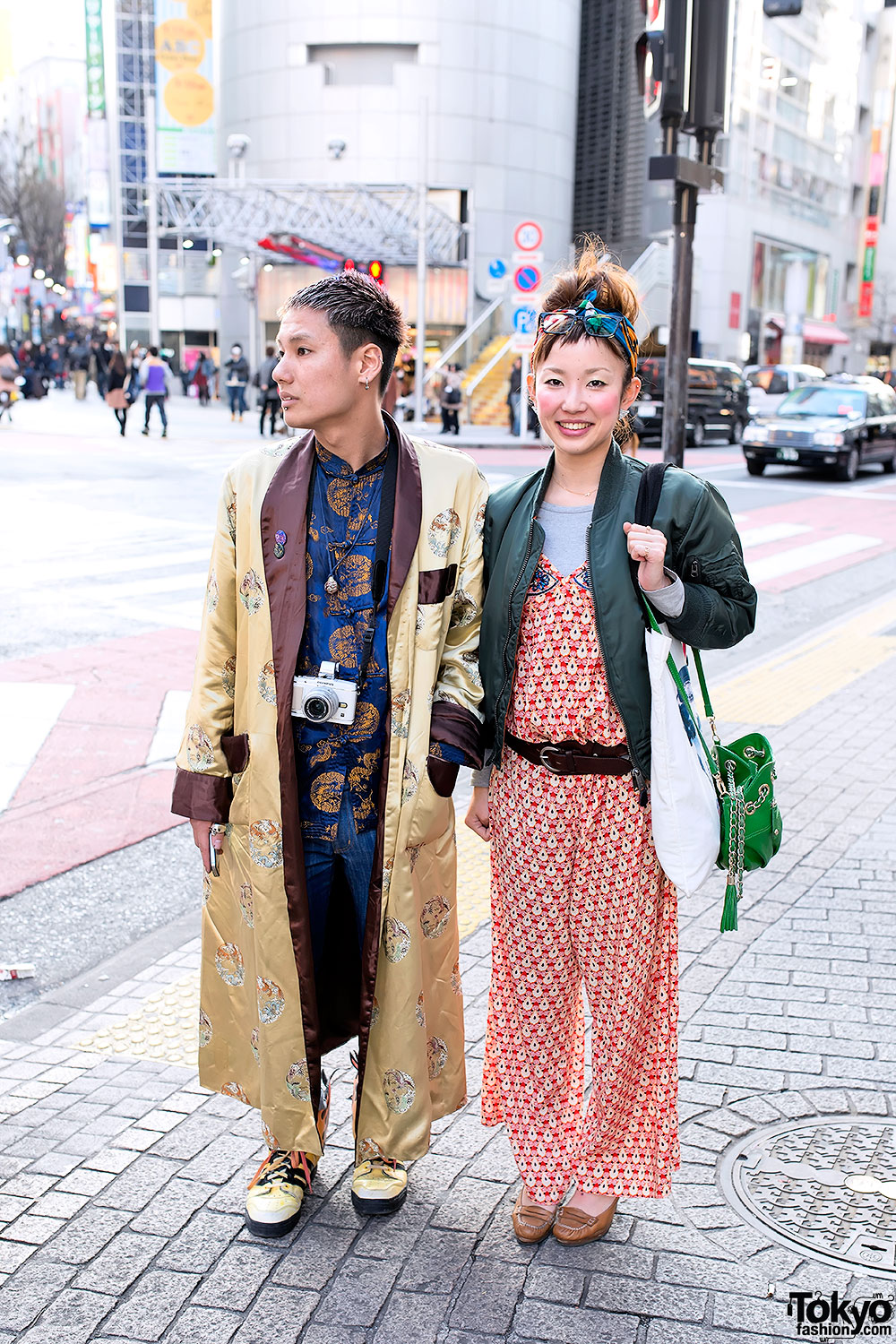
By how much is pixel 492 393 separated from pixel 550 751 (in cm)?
3295

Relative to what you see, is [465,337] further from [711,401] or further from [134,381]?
[711,401]

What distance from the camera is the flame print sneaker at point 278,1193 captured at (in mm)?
2732

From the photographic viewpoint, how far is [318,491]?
2699mm

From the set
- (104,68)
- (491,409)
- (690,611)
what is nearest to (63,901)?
(690,611)

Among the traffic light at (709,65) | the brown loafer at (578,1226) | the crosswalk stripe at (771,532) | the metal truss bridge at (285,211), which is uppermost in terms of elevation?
the metal truss bridge at (285,211)

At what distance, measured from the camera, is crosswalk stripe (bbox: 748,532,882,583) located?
12.1m

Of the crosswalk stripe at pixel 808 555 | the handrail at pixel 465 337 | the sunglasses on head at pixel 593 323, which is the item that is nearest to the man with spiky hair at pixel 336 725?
the sunglasses on head at pixel 593 323

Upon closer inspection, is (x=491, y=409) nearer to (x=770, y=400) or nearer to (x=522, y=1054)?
(x=770, y=400)

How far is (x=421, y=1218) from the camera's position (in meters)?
2.81

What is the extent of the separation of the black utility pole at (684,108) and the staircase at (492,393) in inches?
1084

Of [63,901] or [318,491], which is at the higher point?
[318,491]

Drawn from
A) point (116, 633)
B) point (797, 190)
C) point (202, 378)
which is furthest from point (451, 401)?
point (797, 190)

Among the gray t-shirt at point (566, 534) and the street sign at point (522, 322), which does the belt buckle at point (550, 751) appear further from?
the street sign at point (522, 322)

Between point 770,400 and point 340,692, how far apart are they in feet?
112
